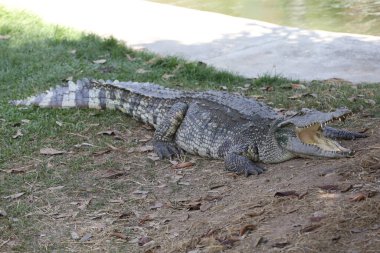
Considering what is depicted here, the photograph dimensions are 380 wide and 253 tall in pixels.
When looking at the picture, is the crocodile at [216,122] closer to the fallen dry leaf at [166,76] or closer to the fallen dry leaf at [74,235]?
the fallen dry leaf at [166,76]

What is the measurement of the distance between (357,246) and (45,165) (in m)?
3.02

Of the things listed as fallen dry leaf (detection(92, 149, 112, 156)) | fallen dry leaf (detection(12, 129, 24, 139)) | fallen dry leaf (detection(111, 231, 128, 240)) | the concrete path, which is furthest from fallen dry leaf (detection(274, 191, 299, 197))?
the concrete path

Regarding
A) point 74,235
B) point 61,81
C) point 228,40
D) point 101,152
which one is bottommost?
point 74,235

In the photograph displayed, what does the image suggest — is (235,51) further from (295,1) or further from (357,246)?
(357,246)

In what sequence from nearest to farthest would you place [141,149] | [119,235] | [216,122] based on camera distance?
[119,235] → [216,122] → [141,149]

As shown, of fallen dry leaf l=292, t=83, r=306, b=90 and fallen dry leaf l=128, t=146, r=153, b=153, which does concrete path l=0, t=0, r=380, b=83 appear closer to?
fallen dry leaf l=292, t=83, r=306, b=90

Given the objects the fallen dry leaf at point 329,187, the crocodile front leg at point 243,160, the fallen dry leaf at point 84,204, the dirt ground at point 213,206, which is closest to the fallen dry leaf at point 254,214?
the dirt ground at point 213,206

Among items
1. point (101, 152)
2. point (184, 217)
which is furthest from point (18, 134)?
point (184, 217)

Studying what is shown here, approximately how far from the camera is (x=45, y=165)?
5.68 metres

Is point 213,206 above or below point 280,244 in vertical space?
below

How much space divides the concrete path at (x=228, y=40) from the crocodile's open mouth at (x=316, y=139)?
7.64 feet

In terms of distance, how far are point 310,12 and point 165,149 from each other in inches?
244

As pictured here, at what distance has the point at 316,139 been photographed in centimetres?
525

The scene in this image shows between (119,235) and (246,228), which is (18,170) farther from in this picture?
(246,228)
